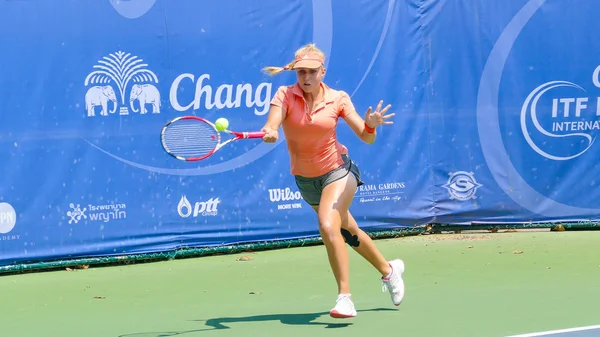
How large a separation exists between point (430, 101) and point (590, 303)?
3.77m

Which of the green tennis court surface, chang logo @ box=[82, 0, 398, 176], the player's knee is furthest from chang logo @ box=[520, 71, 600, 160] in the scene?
the player's knee

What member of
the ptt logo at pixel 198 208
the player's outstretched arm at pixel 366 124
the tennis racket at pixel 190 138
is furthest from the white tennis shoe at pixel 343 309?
the ptt logo at pixel 198 208

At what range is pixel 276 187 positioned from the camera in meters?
9.32

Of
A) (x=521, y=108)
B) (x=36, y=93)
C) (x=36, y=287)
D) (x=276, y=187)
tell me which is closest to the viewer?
(x=36, y=287)

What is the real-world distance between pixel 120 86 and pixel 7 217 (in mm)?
1494

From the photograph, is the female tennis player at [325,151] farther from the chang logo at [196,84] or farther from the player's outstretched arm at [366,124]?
the chang logo at [196,84]

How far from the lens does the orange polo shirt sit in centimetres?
612

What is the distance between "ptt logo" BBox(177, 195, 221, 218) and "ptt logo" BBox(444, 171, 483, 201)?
241cm

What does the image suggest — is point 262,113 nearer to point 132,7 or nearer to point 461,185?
point 132,7

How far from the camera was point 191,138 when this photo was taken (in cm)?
829

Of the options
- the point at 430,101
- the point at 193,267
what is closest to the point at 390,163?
the point at 430,101

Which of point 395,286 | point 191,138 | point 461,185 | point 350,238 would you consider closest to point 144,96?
point 191,138

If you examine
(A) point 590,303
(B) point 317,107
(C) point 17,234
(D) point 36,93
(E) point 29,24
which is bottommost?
(A) point 590,303

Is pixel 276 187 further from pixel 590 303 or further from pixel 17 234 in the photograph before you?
pixel 590 303
